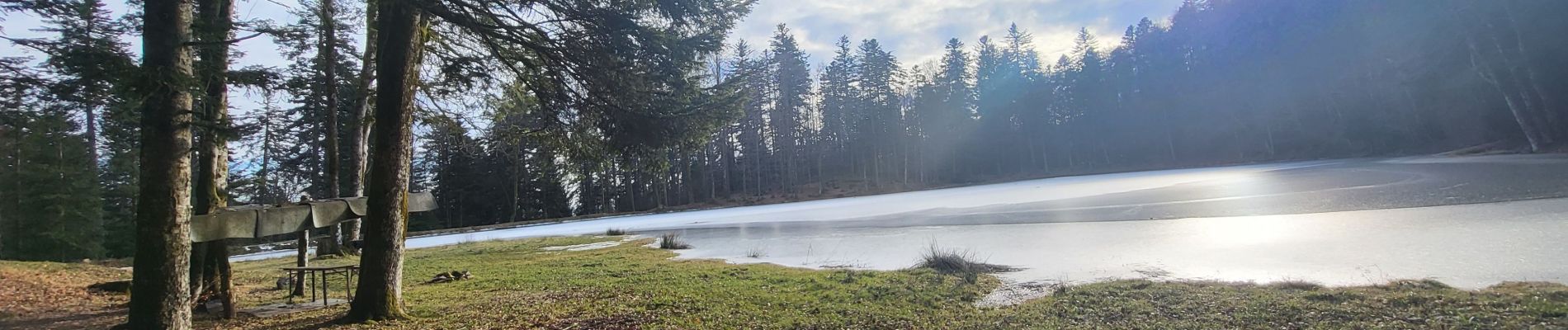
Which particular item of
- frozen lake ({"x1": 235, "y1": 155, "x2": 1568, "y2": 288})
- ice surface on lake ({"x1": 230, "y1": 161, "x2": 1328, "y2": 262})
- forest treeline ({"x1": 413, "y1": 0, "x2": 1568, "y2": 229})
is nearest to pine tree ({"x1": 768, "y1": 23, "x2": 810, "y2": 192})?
forest treeline ({"x1": 413, "y1": 0, "x2": 1568, "y2": 229})

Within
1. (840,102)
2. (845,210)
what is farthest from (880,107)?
(845,210)

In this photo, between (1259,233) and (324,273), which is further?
(1259,233)

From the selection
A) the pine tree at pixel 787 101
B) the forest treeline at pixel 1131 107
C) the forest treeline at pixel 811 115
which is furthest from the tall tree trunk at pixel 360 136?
the pine tree at pixel 787 101

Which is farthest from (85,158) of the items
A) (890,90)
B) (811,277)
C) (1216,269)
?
(890,90)

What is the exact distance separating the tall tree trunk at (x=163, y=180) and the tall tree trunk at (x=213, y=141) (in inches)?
5.8

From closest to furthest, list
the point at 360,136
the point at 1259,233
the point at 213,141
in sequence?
the point at 213,141
the point at 1259,233
the point at 360,136

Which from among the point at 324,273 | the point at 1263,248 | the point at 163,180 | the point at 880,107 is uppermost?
the point at 880,107

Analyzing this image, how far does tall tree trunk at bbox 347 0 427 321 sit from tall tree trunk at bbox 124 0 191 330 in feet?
3.92

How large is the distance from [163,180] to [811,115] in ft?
169

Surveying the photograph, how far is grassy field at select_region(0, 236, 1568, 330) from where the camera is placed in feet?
14.2

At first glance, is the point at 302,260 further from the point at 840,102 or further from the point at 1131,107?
the point at 1131,107

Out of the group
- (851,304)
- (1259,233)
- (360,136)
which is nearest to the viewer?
(851,304)

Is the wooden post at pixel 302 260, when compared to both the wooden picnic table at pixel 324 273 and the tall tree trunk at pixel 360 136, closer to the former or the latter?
the wooden picnic table at pixel 324 273

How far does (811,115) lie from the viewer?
180ft
